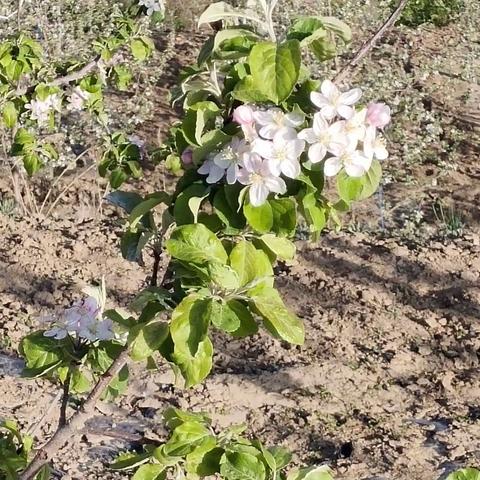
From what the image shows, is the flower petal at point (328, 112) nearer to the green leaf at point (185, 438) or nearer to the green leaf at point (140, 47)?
the green leaf at point (185, 438)

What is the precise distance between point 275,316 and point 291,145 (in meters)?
0.23

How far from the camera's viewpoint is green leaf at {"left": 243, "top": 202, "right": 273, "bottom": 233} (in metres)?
1.19

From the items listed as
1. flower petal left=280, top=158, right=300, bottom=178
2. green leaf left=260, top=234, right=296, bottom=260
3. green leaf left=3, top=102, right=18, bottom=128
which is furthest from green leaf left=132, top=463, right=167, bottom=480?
green leaf left=3, top=102, right=18, bottom=128

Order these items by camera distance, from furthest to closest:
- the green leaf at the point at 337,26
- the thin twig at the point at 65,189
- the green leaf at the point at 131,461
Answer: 1. the thin twig at the point at 65,189
2. the green leaf at the point at 131,461
3. the green leaf at the point at 337,26

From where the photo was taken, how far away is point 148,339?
4.10ft

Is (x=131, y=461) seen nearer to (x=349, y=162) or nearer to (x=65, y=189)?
(x=349, y=162)

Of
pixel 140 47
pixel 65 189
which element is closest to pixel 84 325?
pixel 140 47

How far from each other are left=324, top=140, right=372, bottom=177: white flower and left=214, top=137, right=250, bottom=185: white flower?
0.36ft

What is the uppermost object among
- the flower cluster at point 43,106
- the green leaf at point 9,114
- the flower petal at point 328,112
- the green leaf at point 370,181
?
the flower petal at point 328,112

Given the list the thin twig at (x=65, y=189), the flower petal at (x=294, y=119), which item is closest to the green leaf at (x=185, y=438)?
the flower petal at (x=294, y=119)

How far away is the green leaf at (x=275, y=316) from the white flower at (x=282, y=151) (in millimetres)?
168

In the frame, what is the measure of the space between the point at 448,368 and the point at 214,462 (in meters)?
2.59

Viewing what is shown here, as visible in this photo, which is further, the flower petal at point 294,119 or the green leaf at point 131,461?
the green leaf at point 131,461

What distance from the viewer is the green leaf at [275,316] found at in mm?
1197
